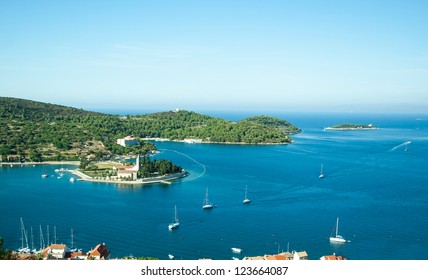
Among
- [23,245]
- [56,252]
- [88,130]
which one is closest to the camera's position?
[56,252]

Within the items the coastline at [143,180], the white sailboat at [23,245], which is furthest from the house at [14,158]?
the white sailboat at [23,245]

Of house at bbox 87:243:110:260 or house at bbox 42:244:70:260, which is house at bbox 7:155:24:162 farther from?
house at bbox 87:243:110:260

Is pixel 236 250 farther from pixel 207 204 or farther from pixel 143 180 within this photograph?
pixel 143 180

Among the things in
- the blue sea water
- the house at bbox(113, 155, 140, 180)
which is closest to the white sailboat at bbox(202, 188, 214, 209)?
the blue sea water

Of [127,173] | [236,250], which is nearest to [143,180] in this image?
[127,173]

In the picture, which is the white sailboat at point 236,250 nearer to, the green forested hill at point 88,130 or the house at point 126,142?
the green forested hill at point 88,130
